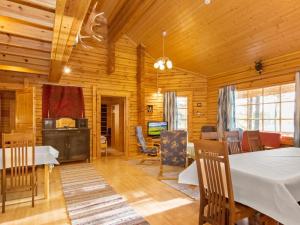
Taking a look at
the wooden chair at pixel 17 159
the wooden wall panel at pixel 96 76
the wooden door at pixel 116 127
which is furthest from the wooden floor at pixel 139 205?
the wooden door at pixel 116 127

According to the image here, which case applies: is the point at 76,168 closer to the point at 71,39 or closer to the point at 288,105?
the point at 71,39

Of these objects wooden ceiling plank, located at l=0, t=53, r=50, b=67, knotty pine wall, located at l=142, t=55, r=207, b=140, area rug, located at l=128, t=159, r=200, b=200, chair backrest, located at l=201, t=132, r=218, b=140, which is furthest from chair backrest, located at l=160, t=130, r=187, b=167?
wooden ceiling plank, located at l=0, t=53, r=50, b=67

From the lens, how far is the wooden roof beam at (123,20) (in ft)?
14.3

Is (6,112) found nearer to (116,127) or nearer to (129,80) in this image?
(116,127)

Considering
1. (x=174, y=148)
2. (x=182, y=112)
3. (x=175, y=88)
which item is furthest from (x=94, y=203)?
(x=175, y=88)

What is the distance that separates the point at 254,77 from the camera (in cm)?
512

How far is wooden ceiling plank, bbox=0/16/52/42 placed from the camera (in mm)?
2592

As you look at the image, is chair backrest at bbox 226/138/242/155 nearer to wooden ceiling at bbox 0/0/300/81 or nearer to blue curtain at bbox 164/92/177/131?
wooden ceiling at bbox 0/0/300/81

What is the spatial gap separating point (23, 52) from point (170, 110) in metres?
4.35

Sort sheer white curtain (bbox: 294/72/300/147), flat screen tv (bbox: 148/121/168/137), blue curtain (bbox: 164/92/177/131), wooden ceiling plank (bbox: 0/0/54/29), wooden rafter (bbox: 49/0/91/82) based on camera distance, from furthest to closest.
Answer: blue curtain (bbox: 164/92/177/131), flat screen tv (bbox: 148/121/168/137), sheer white curtain (bbox: 294/72/300/147), wooden ceiling plank (bbox: 0/0/54/29), wooden rafter (bbox: 49/0/91/82)

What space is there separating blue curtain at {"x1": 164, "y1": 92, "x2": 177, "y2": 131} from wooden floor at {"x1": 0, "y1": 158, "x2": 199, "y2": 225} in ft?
9.26

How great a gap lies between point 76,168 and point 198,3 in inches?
175

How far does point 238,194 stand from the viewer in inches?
66.1

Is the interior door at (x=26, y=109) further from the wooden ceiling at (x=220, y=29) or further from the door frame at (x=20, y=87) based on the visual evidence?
the wooden ceiling at (x=220, y=29)
